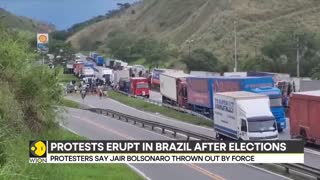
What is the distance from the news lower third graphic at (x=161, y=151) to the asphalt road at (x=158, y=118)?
54.9 ft

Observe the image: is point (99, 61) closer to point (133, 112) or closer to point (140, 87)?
point (140, 87)

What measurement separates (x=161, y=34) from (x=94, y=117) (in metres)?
112

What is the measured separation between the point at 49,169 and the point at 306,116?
20.5 meters

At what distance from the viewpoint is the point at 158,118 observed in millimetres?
60375

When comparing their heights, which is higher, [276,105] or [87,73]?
[87,73]

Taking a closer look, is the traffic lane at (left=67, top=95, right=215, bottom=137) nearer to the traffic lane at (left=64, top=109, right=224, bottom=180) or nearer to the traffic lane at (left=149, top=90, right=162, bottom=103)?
the traffic lane at (left=64, top=109, right=224, bottom=180)

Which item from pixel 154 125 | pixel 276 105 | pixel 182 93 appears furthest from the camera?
pixel 182 93

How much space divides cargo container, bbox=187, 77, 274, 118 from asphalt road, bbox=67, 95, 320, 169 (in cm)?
202

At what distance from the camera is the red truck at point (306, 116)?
112ft

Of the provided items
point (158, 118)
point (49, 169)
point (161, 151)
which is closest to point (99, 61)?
point (158, 118)

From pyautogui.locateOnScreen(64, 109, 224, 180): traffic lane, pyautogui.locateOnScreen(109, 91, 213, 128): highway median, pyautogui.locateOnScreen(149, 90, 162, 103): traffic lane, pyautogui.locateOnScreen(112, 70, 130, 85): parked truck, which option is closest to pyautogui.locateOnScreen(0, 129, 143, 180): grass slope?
pyautogui.locateOnScreen(64, 109, 224, 180): traffic lane

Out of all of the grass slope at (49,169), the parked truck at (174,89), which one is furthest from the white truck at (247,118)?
the parked truck at (174,89)

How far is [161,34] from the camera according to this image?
173 metres

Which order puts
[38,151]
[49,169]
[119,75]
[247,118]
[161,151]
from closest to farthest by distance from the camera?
[161,151], [38,151], [49,169], [247,118], [119,75]
